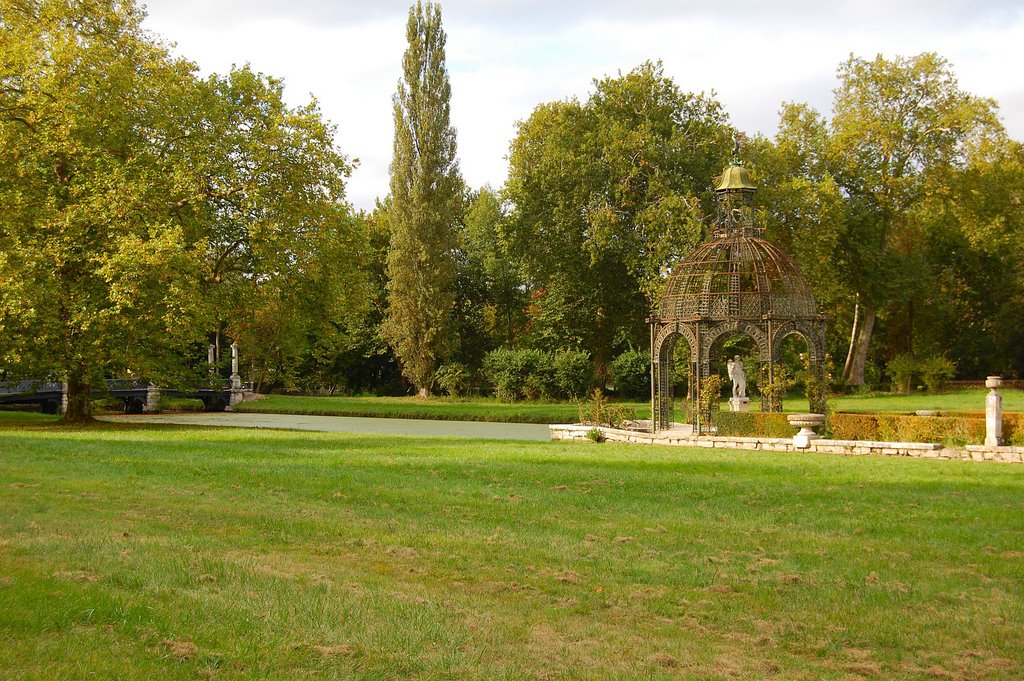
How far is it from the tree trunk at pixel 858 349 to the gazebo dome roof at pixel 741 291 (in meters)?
22.0

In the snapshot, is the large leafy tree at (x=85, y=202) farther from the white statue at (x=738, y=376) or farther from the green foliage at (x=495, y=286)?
the green foliage at (x=495, y=286)

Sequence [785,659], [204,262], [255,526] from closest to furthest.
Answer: [785,659], [255,526], [204,262]

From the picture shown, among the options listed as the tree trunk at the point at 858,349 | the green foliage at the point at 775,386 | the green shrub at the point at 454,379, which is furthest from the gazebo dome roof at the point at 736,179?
the green shrub at the point at 454,379

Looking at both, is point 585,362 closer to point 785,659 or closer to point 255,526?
point 255,526

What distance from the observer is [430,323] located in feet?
145

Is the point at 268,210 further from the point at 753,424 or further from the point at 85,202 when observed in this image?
the point at 753,424

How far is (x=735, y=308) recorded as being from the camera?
848 inches

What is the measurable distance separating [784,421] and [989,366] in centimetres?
3199

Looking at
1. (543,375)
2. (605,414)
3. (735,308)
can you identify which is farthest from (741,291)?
(543,375)

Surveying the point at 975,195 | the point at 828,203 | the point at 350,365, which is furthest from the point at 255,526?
the point at 350,365

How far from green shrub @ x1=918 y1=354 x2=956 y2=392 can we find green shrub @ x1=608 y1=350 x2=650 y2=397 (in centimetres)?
1178

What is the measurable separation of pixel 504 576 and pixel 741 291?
16590 mm

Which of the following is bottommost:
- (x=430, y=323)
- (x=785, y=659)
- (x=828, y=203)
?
(x=785, y=659)

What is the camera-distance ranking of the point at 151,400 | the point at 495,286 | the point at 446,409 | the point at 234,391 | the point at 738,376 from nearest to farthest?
1. the point at 738,376
2. the point at 446,409
3. the point at 151,400
4. the point at 234,391
5. the point at 495,286
